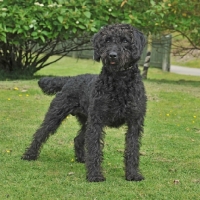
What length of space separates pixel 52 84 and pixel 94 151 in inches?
65.3

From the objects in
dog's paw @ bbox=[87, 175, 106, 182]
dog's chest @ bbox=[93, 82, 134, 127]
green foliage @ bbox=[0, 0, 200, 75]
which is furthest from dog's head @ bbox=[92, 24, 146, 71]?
green foliage @ bbox=[0, 0, 200, 75]

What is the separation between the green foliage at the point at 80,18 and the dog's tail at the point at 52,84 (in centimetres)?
610

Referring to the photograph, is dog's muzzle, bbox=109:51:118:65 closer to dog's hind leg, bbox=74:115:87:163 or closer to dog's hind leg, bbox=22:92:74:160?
dog's hind leg, bbox=22:92:74:160

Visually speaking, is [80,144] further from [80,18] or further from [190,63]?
[190,63]

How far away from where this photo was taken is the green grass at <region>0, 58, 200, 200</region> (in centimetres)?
551

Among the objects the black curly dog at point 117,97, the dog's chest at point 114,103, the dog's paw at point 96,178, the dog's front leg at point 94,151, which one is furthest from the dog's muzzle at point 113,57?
the dog's paw at point 96,178

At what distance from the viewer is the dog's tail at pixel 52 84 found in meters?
7.11

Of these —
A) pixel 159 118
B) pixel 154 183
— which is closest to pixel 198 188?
pixel 154 183

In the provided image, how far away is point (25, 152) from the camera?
6930mm

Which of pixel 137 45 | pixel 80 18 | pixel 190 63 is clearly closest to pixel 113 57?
pixel 137 45

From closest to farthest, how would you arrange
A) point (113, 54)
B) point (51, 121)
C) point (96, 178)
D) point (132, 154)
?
1. point (113, 54)
2. point (96, 178)
3. point (132, 154)
4. point (51, 121)

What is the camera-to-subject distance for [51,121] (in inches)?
266

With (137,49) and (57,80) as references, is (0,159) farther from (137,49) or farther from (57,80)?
(137,49)

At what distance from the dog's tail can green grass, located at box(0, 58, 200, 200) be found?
3.02ft
